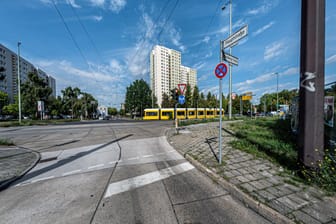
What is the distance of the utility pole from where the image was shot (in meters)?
2.89

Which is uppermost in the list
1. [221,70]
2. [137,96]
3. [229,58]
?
[137,96]

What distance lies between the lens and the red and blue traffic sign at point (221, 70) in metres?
4.19

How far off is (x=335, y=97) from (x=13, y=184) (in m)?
8.43

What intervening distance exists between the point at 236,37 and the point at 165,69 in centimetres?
7128

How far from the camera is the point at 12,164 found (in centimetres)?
477

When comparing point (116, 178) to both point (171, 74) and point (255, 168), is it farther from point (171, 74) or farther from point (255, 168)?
point (171, 74)

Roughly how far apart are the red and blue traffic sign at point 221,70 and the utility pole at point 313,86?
1.73 meters

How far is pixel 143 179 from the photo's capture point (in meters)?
3.54

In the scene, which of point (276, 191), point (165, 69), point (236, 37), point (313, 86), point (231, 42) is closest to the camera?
point (276, 191)

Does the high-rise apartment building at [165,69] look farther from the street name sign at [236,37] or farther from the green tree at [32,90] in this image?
the street name sign at [236,37]

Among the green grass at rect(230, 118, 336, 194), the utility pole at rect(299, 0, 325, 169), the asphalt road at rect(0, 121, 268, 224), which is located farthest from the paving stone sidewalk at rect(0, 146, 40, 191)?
the utility pole at rect(299, 0, 325, 169)

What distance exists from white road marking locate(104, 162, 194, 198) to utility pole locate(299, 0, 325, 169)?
279 cm

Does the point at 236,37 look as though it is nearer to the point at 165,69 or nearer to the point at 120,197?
the point at 120,197

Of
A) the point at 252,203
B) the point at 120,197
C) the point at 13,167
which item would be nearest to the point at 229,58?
the point at 252,203
